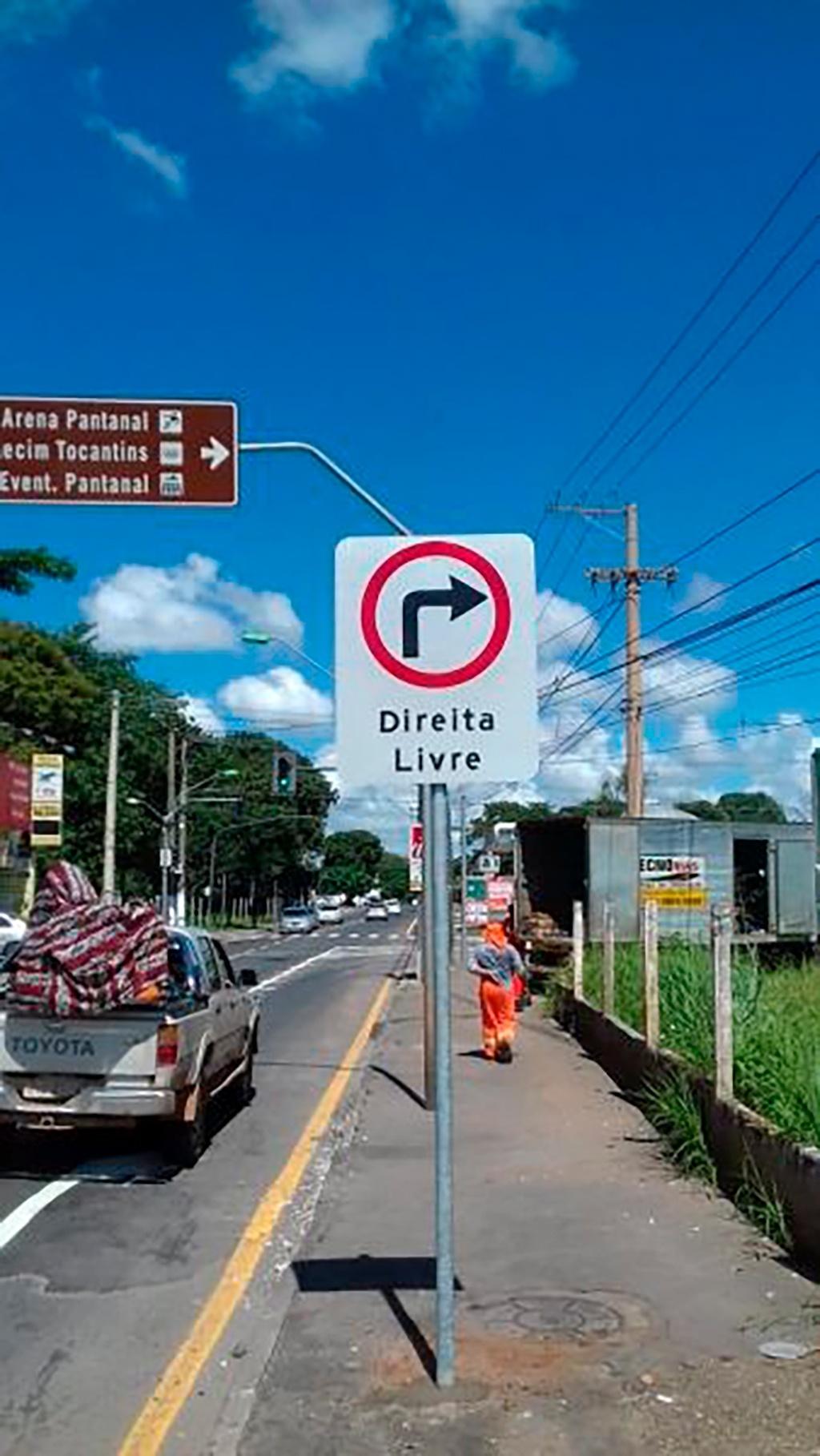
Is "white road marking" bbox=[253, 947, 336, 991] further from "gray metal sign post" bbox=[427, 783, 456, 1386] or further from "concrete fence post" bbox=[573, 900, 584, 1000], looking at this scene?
"gray metal sign post" bbox=[427, 783, 456, 1386]

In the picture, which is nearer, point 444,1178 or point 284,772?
point 444,1178

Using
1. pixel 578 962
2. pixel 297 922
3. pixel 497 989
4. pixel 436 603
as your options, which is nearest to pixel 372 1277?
pixel 436 603

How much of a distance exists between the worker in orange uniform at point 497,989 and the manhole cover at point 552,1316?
30.7ft

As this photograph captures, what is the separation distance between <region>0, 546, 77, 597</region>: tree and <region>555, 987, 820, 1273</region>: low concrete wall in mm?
34059

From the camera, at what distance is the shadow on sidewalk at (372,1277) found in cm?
682

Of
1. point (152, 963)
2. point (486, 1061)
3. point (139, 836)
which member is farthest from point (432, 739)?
point (139, 836)

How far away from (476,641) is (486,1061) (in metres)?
11.7

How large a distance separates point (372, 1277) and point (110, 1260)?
1696 millimetres

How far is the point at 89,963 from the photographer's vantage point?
415 inches

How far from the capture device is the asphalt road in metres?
5.70

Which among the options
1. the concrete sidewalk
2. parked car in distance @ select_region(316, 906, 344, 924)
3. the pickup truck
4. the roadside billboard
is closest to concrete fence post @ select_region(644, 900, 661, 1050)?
the concrete sidewalk

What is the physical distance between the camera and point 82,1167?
1089 cm

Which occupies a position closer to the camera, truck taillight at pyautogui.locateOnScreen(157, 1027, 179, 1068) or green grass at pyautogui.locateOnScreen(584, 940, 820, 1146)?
green grass at pyautogui.locateOnScreen(584, 940, 820, 1146)

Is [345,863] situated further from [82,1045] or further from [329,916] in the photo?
[82,1045]
